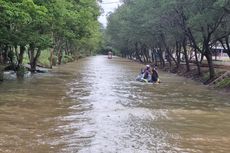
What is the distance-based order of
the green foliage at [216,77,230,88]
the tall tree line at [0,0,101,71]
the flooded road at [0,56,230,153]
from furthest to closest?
the green foliage at [216,77,230,88] → the tall tree line at [0,0,101,71] → the flooded road at [0,56,230,153]

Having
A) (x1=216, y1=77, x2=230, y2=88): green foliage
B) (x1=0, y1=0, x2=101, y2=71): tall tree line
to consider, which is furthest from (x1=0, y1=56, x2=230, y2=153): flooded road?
(x1=216, y1=77, x2=230, y2=88): green foliage

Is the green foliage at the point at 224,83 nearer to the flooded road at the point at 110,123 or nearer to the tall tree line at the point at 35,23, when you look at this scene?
the flooded road at the point at 110,123

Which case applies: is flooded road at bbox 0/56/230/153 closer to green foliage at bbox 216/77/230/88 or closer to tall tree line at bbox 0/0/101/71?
tall tree line at bbox 0/0/101/71

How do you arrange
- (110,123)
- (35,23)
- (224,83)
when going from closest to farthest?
(110,123) < (224,83) < (35,23)

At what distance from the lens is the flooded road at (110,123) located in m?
11.5

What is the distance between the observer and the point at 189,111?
1838cm

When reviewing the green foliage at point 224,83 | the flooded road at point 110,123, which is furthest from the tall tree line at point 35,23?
the green foliage at point 224,83

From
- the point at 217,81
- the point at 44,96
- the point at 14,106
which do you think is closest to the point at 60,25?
the point at 217,81

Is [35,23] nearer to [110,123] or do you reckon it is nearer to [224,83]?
[224,83]

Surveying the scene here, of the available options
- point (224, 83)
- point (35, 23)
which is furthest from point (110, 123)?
point (35, 23)

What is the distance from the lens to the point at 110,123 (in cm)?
1477

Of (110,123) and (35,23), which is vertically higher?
(35,23)

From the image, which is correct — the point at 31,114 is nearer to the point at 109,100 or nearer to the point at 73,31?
the point at 109,100

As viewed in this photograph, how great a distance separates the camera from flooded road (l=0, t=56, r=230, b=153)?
453 inches
